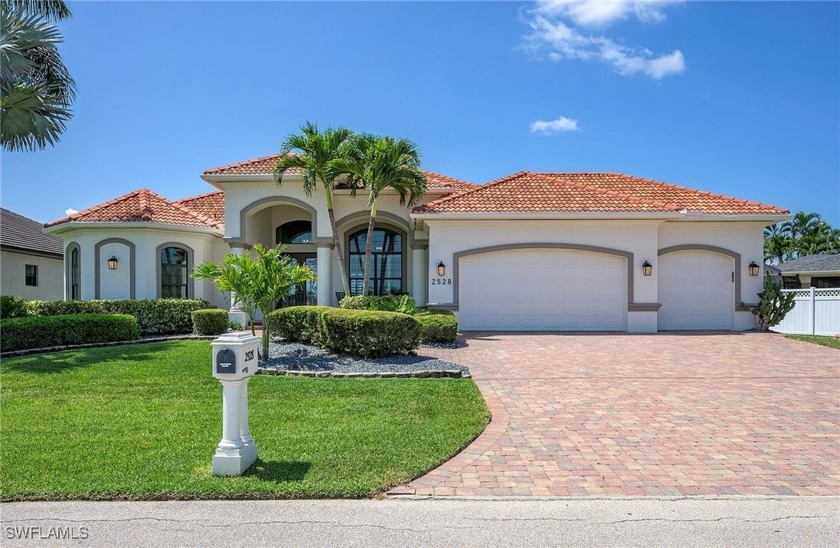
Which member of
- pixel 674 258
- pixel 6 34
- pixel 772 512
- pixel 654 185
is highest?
pixel 6 34

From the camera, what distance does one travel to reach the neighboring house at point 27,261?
21797 mm

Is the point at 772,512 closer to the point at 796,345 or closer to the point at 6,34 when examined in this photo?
the point at 796,345

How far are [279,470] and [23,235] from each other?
27560mm

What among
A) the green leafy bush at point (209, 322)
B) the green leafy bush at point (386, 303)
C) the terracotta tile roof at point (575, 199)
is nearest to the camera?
the green leafy bush at point (386, 303)

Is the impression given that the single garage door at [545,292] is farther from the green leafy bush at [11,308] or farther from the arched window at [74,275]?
the green leafy bush at [11,308]

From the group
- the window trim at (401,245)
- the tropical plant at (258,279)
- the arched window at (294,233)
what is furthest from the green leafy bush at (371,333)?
the arched window at (294,233)

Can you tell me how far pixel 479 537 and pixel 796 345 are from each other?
1308cm

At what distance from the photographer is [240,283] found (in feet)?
32.2

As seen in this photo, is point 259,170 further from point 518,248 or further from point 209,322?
point 518,248

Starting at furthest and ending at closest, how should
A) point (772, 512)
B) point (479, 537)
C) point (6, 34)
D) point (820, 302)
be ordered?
point (820, 302), point (6, 34), point (772, 512), point (479, 537)

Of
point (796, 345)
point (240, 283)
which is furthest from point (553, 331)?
point (240, 283)

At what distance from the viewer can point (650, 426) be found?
238 inches

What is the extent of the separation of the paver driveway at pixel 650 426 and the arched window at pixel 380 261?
310 inches

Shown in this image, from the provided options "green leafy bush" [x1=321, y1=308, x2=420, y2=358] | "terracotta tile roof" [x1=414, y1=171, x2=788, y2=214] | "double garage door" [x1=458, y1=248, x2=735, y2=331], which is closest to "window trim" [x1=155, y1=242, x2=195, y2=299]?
"green leafy bush" [x1=321, y1=308, x2=420, y2=358]
